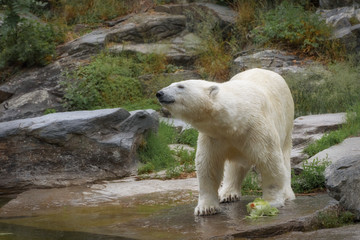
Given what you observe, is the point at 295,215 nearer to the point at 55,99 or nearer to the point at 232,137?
the point at 232,137

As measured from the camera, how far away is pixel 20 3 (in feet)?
40.4

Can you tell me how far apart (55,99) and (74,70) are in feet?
3.07

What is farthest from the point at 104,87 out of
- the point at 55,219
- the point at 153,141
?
the point at 55,219

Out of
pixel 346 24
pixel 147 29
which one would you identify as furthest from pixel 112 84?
pixel 346 24

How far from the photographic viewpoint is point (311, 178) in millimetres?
6344

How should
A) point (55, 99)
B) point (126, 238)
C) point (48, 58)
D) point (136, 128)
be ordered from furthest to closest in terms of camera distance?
point (48, 58)
point (55, 99)
point (136, 128)
point (126, 238)

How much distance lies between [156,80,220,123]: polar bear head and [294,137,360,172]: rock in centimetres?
217

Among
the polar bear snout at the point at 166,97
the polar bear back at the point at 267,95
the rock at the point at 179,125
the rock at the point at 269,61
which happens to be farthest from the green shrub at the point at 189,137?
the polar bear snout at the point at 166,97

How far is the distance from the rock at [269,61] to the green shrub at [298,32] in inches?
16.6

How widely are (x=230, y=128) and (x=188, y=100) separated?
1.53 ft

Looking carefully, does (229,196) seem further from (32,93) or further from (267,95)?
(32,93)

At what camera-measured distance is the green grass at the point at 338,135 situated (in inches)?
292

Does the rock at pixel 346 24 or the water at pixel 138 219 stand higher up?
the rock at pixel 346 24

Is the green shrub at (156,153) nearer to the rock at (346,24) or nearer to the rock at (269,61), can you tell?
the rock at (269,61)
